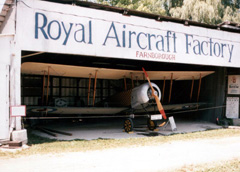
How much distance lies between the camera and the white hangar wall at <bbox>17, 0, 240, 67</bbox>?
725 centimetres

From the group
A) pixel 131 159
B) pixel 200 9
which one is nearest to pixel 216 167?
pixel 131 159

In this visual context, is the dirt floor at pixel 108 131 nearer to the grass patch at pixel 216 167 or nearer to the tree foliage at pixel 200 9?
the grass patch at pixel 216 167

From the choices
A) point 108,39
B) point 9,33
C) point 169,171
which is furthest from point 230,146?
point 9,33

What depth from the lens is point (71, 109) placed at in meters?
10.7

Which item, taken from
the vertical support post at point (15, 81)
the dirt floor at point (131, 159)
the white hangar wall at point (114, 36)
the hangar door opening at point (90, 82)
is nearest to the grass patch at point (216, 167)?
the dirt floor at point (131, 159)

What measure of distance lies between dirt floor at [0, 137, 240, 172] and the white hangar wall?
11.1ft

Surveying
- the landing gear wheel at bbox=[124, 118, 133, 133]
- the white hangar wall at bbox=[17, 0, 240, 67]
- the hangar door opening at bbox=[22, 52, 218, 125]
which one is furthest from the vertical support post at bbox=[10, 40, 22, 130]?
the landing gear wheel at bbox=[124, 118, 133, 133]

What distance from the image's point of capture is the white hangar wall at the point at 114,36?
7246mm

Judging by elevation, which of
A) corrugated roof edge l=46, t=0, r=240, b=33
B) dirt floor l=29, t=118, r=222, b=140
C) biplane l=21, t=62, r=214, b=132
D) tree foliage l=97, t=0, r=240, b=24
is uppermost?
tree foliage l=97, t=0, r=240, b=24

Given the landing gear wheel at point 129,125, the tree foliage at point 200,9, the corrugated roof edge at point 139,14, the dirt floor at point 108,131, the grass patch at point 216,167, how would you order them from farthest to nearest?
1. the tree foliage at point 200,9
2. the landing gear wheel at point 129,125
3. the dirt floor at point 108,131
4. the corrugated roof edge at point 139,14
5. the grass patch at point 216,167

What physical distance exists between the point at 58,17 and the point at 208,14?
1539 cm

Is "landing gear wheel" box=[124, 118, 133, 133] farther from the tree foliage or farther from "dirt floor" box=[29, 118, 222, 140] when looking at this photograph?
the tree foliage

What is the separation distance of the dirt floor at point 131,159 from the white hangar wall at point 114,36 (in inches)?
134

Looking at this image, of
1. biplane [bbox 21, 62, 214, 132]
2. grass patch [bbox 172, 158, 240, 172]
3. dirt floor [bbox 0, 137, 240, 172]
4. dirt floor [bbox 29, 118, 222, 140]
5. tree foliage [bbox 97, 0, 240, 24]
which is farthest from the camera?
tree foliage [bbox 97, 0, 240, 24]
